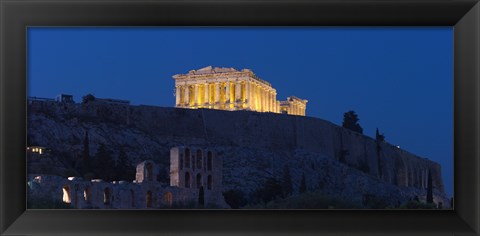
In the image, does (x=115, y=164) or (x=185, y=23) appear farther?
(x=115, y=164)

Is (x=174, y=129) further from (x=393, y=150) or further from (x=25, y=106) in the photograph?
(x=25, y=106)

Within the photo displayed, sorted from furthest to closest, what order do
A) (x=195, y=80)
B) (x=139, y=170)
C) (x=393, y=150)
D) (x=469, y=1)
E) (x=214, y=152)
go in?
(x=195, y=80) → (x=393, y=150) → (x=214, y=152) → (x=139, y=170) → (x=469, y=1)

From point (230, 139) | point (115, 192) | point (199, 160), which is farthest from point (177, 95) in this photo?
point (115, 192)

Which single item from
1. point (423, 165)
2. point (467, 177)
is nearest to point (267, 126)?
point (423, 165)

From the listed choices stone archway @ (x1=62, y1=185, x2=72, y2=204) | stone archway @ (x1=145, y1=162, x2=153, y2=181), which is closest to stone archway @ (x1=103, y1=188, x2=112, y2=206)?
stone archway @ (x1=62, y1=185, x2=72, y2=204)

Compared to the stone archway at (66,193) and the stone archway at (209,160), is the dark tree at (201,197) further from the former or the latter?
the stone archway at (66,193)

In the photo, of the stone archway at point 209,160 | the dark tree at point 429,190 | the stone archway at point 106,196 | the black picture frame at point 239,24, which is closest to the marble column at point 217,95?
the stone archway at point 209,160
